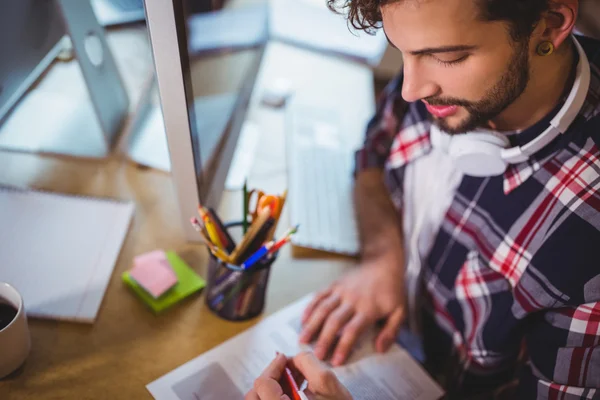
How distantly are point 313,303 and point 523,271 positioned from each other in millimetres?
296

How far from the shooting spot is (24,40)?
0.76 m

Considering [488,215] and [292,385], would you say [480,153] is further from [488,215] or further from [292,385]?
[292,385]

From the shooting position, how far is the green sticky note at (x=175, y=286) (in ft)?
2.44

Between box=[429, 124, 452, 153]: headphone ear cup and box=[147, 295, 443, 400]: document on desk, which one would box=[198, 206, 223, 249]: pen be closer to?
box=[147, 295, 443, 400]: document on desk

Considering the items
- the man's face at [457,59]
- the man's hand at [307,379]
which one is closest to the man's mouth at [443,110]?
the man's face at [457,59]

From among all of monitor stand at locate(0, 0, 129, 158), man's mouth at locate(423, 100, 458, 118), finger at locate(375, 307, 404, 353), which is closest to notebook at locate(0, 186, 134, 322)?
monitor stand at locate(0, 0, 129, 158)

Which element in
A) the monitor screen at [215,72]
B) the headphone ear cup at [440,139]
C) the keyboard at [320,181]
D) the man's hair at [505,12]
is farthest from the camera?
the keyboard at [320,181]

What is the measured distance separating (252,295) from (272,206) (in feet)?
0.44

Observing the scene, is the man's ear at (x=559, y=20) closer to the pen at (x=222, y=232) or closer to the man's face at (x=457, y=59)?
the man's face at (x=457, y=59)

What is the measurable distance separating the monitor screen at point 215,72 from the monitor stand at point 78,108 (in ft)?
0.67

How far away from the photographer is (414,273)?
2.97 feet

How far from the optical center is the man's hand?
603mm

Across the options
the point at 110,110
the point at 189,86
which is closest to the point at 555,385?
the point at 189,86

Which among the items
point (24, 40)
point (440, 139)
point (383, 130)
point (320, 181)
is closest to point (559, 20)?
point (440, 139)
